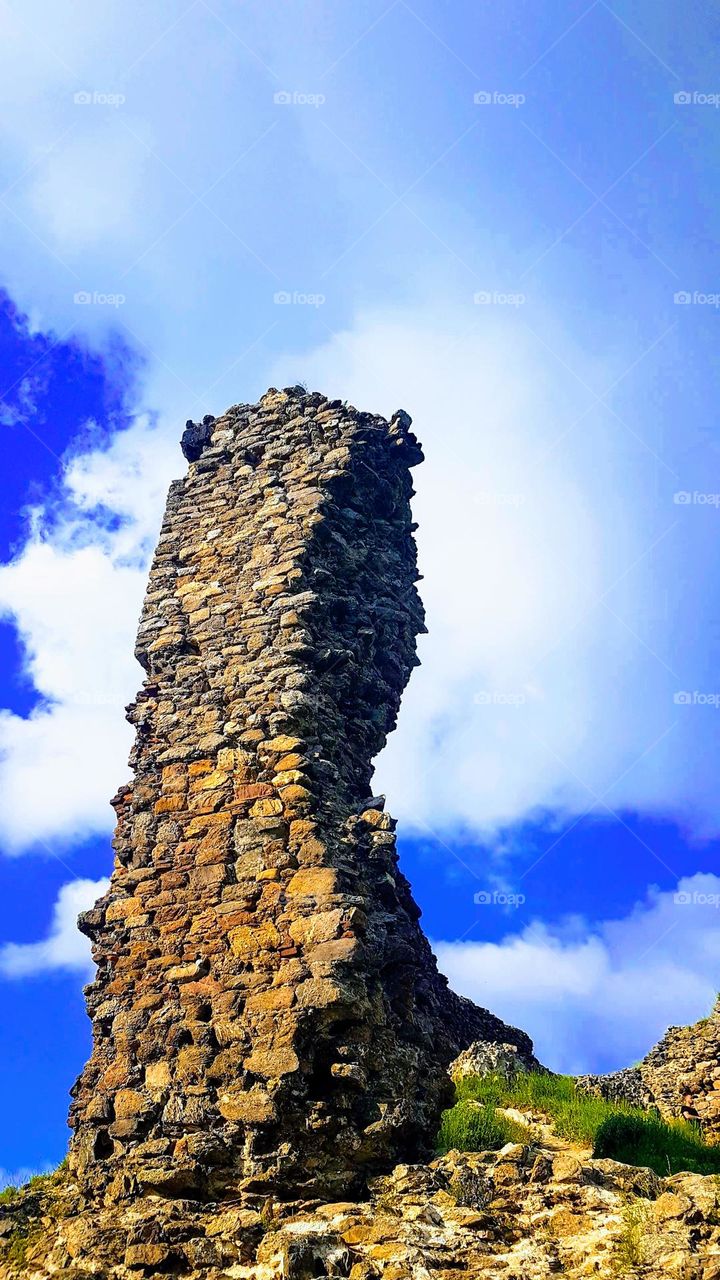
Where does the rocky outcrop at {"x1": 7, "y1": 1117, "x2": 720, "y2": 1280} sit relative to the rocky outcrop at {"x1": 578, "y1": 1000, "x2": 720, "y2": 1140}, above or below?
below

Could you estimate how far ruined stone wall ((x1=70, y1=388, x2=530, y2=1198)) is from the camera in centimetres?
541

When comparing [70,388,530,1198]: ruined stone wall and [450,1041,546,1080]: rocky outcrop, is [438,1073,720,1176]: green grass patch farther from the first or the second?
[70,388,530,1198]: ruined stone wall

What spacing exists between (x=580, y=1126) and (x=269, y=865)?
2.46m

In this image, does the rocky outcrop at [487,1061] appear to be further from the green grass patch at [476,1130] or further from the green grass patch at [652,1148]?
the green grass patch at [652,1148]

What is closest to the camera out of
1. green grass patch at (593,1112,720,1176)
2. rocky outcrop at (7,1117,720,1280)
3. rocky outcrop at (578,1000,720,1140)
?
rocky outcrop at (7,1117,720,1280)

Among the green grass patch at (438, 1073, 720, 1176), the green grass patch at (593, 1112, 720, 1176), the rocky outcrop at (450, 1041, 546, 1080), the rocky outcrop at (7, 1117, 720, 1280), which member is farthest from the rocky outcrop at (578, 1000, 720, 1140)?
A: the rocky outcrop at (7, 1117, 720, 1280)

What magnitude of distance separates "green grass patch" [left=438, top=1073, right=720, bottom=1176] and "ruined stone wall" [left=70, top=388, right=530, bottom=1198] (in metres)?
0.21

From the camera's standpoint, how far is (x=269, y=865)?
6.30 m

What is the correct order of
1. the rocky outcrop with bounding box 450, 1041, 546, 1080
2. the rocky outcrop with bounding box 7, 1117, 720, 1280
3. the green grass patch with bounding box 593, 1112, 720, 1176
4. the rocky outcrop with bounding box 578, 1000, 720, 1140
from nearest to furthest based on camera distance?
the rocky outcrop with bounding box 7, 1117, 720, 1280
the green grass patch with bounding box 593, 1112, 720, 1176
the rocky outcrop with bounding box 450, 1041, 546, 1080
the rocky outcrop with bounding box 578, 1000, 720, 1140

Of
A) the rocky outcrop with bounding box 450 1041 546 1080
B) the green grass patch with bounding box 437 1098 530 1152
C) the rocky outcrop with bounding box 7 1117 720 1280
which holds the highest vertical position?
the rocky outcrop with bounding box 450 1041 546 1080

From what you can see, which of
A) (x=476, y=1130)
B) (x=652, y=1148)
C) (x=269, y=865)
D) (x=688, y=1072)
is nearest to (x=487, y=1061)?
(x=476, y=1130)

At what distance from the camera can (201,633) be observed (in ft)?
25.7

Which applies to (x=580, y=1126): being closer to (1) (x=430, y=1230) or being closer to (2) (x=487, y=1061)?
(2) (x=487, y=1061)

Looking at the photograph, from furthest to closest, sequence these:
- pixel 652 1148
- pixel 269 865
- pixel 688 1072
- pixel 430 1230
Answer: pixel 688 1072
pixel 269 865
pixel 652 1148
pixel 430 1230
